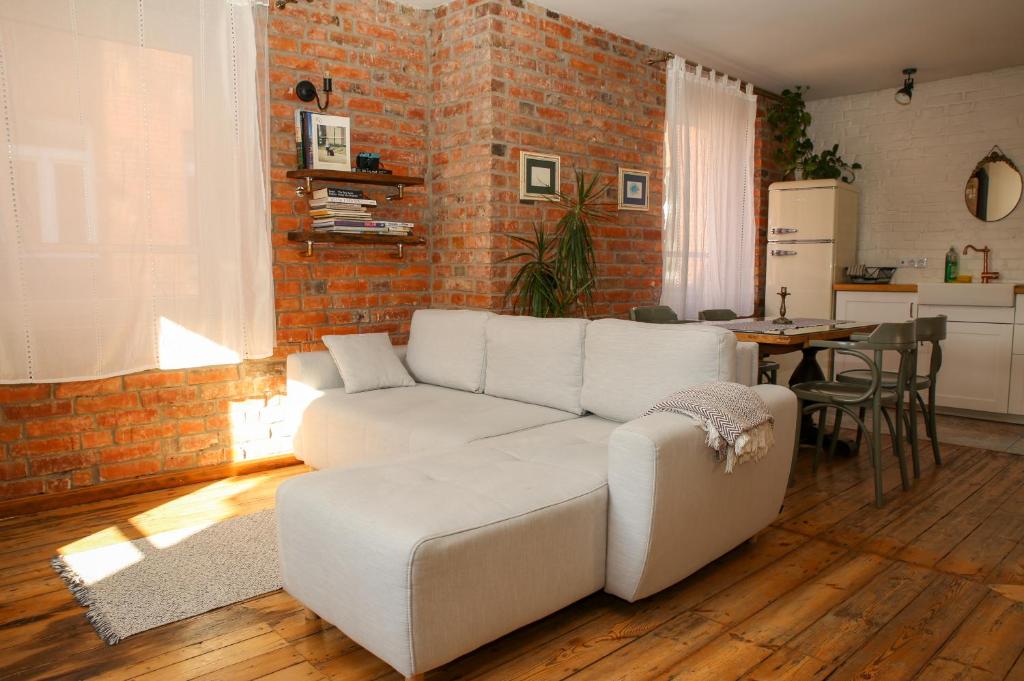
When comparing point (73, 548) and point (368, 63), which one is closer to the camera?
Answer: point (73, 548)

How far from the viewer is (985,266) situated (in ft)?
19.3

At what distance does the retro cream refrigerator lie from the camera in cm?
614

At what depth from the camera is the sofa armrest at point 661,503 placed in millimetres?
2209

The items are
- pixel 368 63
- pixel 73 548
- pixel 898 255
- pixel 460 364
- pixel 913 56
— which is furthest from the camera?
pixel 898 255

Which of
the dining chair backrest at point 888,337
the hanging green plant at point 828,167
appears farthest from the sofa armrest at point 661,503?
the hanging green plant at point 828,167

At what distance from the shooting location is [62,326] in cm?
319

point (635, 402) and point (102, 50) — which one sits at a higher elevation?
point (102, 50)

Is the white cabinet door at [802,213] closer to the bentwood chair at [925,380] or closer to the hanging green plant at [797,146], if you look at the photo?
the hanging green plant at [797,146]

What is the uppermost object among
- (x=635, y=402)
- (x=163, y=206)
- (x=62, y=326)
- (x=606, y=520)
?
(x=163, y=206)

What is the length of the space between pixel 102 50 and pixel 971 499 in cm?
462

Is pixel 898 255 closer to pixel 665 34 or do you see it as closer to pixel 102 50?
pixel 665 34

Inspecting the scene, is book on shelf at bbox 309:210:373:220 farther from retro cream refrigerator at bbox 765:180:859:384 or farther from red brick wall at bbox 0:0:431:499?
retro cream refrigerator at bbox 765:180:859:384

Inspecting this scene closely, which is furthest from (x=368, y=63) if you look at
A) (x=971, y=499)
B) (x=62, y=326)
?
(x=971, y=499)

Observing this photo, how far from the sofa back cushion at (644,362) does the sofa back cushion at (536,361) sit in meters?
0.07
